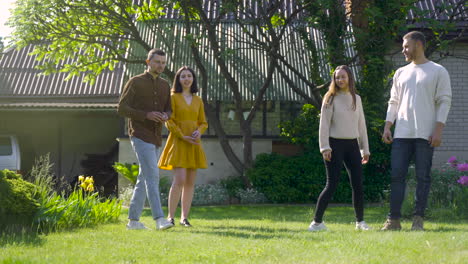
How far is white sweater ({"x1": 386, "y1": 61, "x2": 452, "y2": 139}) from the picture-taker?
6438 mm

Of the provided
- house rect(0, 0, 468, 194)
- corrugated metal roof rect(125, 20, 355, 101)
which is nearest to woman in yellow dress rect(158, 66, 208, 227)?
house rect(0, 0, 468, 194)

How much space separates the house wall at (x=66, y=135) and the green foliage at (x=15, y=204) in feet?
47.8

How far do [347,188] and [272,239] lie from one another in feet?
28.2

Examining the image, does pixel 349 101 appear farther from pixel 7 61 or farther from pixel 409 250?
pixel 7 61

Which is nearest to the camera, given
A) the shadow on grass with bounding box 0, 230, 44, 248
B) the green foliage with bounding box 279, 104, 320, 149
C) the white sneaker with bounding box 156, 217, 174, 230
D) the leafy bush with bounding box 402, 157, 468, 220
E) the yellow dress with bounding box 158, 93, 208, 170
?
the shadow on grass with bounding box 0, 230, 44, 248

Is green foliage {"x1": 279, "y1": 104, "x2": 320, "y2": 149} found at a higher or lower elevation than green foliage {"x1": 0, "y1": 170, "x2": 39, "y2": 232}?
higher

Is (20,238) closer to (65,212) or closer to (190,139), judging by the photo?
(65,212)

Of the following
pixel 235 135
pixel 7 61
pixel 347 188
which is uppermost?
pixel 7 61

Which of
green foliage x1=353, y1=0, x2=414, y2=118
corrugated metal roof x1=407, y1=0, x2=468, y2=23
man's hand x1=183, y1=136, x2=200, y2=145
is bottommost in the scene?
man's hand x1=183, y1=136, x2=200, y2=145

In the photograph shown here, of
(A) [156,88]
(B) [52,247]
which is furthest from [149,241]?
(A) [156,88]

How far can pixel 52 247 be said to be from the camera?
523 cm

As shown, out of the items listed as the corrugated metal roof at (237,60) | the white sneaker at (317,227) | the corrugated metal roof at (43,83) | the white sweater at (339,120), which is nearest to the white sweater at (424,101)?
the white sweater at (339,120)

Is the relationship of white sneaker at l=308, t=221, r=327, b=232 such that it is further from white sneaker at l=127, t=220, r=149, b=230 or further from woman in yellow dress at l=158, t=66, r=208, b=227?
white sneaker at l=127, t=220, r=149, b=230

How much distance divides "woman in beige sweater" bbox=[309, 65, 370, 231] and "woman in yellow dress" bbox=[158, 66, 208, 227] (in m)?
1.57
